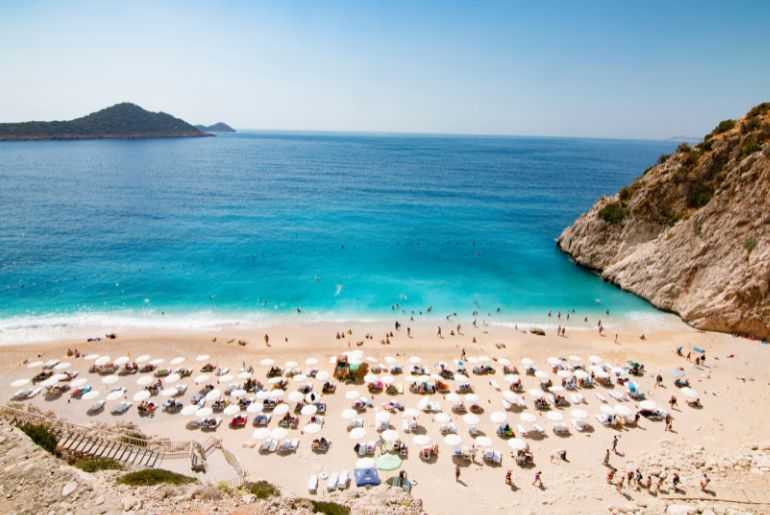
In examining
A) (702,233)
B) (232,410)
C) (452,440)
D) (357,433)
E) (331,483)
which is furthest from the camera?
(702,233)

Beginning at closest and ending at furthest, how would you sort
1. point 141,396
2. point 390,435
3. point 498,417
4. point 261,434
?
point 390,435 → point 261,434 → point 498,417 → point 141,396

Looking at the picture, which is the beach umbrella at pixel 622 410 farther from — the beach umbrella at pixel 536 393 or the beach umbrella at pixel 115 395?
the beach umbrella at pixel 115 395

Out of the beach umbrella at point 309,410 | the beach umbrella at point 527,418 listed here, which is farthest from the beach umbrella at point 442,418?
the beach umbrella at point 309,410

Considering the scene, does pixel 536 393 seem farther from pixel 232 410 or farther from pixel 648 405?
pixel 232 410

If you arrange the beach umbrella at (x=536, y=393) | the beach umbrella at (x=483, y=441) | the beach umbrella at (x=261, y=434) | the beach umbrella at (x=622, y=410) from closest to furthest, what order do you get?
the beach umbrella at (x=483, y=441)
the beach umbrella at (x=261, y=434)
the beach umbrella at (x=622, y=410)
the beach umbrella at (x=536, y=393)

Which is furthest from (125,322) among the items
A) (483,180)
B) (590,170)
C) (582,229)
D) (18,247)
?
(590,170)

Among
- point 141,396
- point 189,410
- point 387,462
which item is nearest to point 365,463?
point 387,462

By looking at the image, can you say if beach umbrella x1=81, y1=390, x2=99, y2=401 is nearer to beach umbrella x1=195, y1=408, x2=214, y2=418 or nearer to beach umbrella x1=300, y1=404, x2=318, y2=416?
beach umbrella x1=195, y1=408, x2=214, y2=418
